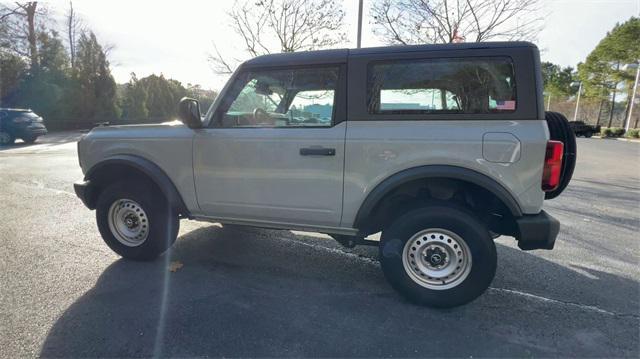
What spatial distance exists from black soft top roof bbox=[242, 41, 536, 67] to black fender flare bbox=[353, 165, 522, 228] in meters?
0.96

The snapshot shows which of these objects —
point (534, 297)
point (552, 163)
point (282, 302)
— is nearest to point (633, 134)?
point (534, 297)

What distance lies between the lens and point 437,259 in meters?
2.91

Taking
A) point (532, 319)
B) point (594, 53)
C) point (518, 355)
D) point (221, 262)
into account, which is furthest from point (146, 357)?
point (594, 53)

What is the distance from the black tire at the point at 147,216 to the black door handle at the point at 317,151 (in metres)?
1.56

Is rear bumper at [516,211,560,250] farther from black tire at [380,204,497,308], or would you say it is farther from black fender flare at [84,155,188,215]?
black fender flare at [84,155,188,215]

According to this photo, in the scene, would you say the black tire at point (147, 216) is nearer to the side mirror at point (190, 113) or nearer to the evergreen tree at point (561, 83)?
the side mirror at point (190, 113)

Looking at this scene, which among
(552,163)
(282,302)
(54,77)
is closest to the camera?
(552,163)

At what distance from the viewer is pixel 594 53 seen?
1442 inches

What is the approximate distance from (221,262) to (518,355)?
278 cm

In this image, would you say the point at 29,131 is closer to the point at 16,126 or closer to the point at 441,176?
the point at 16,126

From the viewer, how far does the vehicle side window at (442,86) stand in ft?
8.85

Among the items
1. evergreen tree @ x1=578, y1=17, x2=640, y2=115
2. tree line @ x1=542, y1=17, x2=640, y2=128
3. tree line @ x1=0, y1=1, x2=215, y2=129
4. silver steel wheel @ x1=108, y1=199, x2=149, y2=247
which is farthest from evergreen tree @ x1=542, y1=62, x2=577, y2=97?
silver steel wheel @ x1=108, y1=199, x2=149, y2=247

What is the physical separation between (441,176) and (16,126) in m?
18.4

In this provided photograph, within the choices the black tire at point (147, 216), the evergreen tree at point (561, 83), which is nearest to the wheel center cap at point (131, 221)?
the black tire at point (147, 216)
